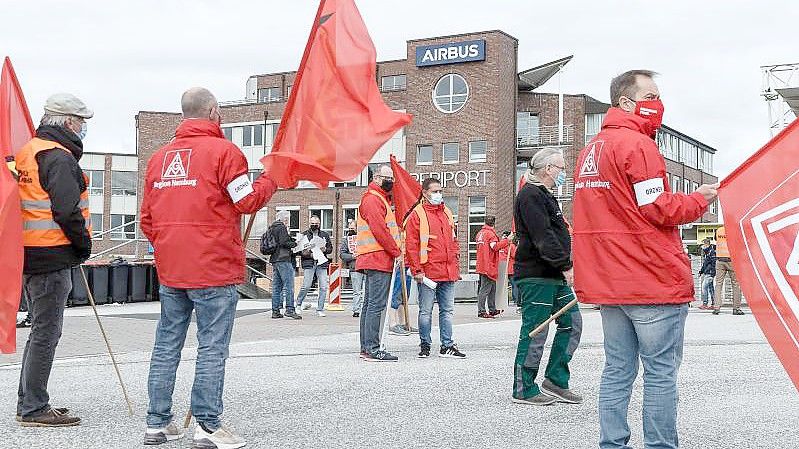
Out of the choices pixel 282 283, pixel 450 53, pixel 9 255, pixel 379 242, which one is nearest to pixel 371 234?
pixel 379 242

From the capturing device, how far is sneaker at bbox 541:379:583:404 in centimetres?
701

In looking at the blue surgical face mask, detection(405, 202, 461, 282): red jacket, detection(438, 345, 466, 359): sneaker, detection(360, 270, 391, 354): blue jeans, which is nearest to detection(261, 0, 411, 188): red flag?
the blue surgical face mask

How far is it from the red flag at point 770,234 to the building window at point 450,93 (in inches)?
2032

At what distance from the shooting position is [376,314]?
9.91 m

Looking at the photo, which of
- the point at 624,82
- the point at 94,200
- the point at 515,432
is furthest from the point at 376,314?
the point at 94,200

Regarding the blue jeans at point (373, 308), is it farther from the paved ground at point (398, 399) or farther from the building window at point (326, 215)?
the building window at point (326, 215)

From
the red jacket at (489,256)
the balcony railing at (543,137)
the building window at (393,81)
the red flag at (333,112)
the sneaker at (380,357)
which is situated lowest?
the sneaker at (380,357)

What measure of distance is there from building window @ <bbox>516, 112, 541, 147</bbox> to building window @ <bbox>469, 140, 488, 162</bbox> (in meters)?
4.00

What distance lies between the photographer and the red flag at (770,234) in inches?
166

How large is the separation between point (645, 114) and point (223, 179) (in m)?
2.31

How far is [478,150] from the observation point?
55031mm

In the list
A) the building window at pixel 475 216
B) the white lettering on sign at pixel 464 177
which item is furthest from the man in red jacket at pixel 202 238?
the white lettering on sign at pixel 464 177

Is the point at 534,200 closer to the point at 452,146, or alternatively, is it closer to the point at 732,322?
the point at 732,322

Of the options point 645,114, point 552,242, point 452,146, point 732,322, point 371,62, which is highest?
point 452,146
